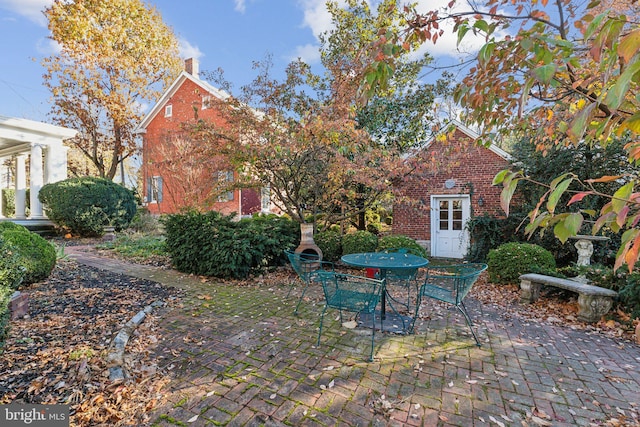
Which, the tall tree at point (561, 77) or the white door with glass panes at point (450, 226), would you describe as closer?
the tall tree at point (561, 77)

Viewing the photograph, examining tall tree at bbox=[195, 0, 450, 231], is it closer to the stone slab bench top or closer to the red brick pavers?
the red brick pavers

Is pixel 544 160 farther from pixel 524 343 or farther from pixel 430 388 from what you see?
pixel 430 388

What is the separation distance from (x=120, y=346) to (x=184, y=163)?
561 cm

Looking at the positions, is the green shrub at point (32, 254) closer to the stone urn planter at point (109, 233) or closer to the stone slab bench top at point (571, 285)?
the stone urn planter at point (109, 233)

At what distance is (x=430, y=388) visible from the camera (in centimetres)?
269

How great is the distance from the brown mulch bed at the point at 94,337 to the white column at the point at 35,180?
26.6 ft

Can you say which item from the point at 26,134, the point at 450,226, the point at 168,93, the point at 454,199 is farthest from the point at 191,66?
the point at 450,226

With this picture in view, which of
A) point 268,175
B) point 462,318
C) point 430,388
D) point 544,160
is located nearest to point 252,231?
point 268,175

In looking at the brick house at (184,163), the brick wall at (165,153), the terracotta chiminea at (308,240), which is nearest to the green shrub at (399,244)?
the terracotta chiminea at (308,240)

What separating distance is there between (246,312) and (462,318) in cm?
308

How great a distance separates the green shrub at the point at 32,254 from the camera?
194 inches

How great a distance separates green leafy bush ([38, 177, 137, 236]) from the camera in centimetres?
1070

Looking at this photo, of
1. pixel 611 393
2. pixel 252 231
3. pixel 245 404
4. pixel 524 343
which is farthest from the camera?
pixel 252 231

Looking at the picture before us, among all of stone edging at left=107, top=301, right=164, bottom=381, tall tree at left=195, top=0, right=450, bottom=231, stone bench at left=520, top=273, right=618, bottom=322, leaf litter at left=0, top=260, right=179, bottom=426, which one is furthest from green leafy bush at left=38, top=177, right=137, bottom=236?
stone bench at left=520, top=273, right=618, bottom=322
